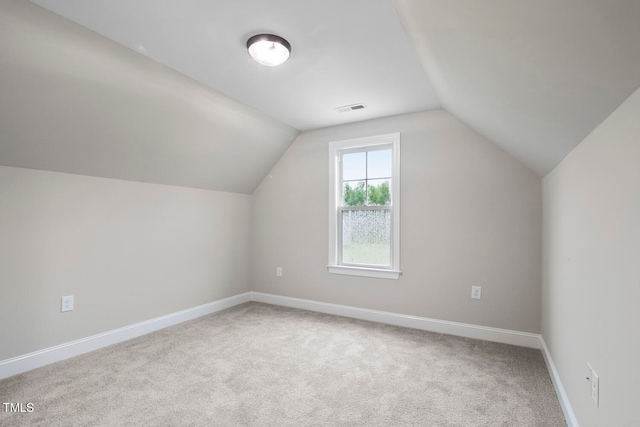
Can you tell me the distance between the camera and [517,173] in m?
2.99

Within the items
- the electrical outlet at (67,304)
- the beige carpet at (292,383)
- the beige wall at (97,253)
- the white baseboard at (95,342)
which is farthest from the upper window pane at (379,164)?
the electrical outlet at (67,304)

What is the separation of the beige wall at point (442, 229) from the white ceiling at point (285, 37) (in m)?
0.58

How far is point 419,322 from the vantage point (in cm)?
339

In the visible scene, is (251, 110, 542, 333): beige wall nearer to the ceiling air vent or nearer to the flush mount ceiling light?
the ceiling air vent

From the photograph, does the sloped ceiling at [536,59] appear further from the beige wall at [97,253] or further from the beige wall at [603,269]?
the beige wall at [97,253]

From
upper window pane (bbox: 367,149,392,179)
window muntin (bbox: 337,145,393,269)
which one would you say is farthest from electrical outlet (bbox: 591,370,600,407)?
upper window pane (bbox: 367,149,392,179)

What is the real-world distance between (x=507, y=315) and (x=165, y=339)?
10.7ft

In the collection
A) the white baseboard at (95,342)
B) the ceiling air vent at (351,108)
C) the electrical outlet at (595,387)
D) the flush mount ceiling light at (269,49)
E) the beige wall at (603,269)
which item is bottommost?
the white baseboard at (95,342)

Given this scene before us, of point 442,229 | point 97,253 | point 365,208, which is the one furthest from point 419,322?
point 97,253

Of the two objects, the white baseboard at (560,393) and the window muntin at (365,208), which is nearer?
the white baseboard at (560,393)

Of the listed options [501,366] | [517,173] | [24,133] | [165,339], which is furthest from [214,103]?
[501,366]

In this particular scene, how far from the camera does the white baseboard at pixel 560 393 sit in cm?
175

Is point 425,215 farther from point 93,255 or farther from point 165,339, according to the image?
point 93,255

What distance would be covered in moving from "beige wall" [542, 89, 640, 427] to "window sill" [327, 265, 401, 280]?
1601 millimetres
